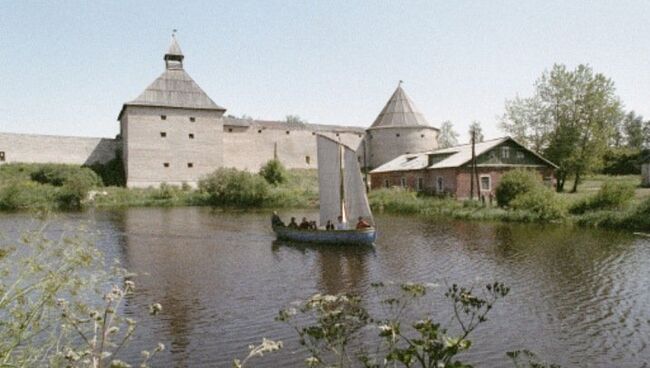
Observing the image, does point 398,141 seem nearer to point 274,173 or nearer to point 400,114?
point 400,114

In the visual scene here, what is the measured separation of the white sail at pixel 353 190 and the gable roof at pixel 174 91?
3382 centimetres

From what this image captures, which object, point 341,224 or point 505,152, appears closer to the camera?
point 341,224

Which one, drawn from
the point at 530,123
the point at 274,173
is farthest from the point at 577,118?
the point at 274,173

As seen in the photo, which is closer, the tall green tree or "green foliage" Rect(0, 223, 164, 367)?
"green foliage" Rect(0, 223, 164, 367)

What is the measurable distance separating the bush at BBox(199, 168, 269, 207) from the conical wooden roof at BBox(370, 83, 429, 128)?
71.2ft

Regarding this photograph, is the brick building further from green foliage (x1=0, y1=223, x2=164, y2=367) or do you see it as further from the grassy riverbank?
green foliage (x1=0, y1=223, x2=164, y2=367)

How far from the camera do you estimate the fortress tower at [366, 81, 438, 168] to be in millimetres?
56344

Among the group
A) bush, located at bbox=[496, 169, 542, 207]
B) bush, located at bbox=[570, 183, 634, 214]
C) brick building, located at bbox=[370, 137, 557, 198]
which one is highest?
brick building, located at bbox=[370, 137, 557, 198]

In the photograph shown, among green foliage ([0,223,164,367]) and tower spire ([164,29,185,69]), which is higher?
tower spire ([164,29,185,69])

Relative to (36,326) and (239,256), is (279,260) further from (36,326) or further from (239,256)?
(36,326)

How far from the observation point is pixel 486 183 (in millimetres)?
36062

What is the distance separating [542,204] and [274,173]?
28.5 metres

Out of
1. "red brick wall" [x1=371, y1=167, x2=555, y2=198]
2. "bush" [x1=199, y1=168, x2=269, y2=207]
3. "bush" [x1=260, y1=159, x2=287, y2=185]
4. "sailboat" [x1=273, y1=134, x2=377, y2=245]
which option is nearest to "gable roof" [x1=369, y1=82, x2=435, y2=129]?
"bush" [x1=260, y1=159, x2=287, y2=185]

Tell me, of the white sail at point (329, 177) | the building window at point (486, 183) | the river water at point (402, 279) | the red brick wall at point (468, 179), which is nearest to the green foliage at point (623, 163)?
the red brick wall at point (468, 179)
